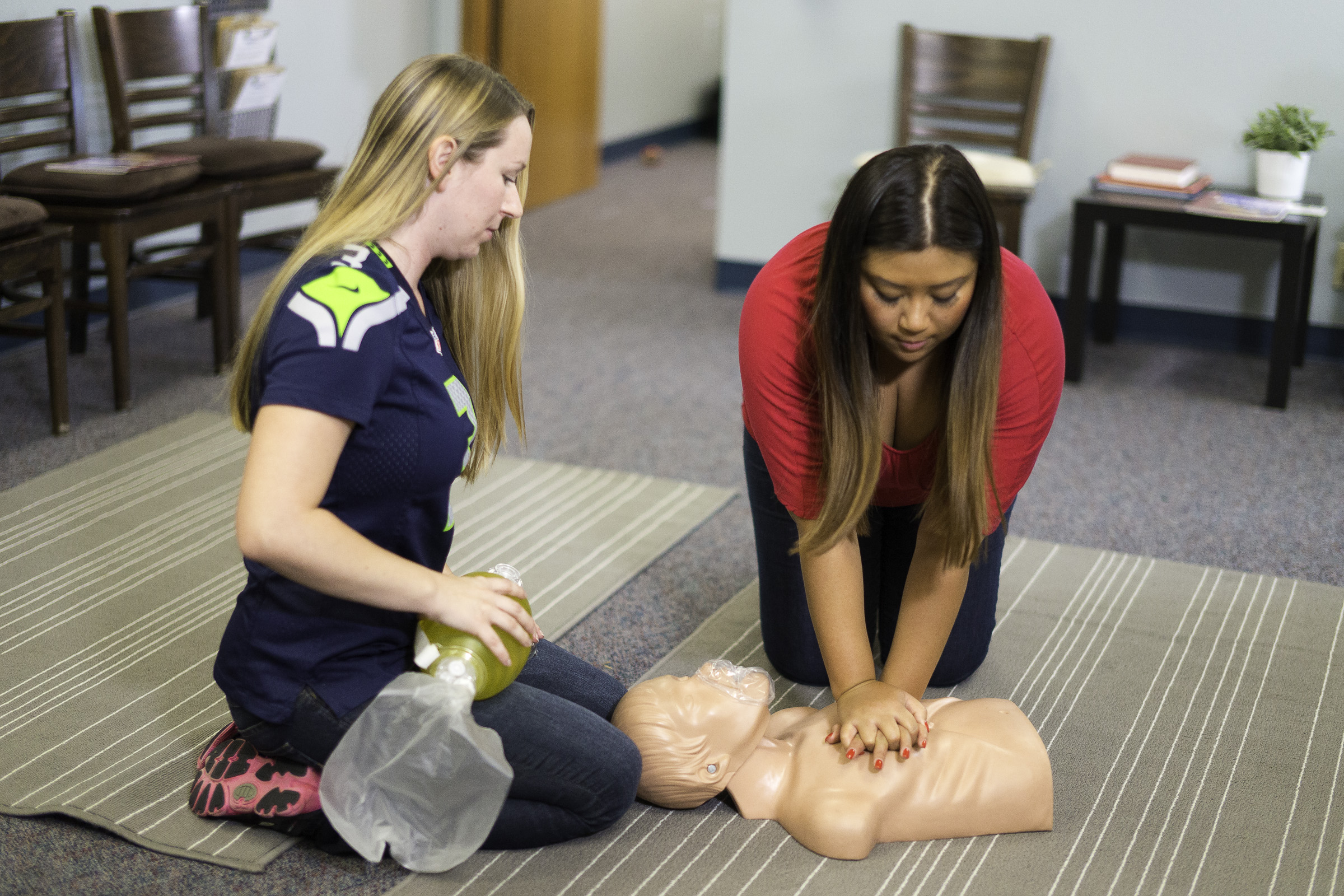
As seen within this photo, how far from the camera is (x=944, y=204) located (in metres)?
1.18

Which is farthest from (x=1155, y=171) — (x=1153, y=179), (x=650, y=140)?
(x=650, y=140)

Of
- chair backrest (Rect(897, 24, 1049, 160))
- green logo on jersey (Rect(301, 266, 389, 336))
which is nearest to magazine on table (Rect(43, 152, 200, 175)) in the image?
green logo on jersey (Rect(301, 266, 389, 336))

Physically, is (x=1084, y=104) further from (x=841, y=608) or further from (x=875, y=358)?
(x=841, y=608)

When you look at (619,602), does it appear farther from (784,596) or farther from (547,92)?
(547,92)

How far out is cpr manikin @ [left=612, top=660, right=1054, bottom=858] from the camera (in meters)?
1.40

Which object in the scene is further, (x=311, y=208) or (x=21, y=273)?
(x=311, y=208)

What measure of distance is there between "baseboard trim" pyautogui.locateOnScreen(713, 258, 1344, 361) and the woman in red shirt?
215cm

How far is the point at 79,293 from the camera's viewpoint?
3092mm

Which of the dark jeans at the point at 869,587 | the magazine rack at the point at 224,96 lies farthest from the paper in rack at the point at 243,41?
the dark jeans at the point at 869,587

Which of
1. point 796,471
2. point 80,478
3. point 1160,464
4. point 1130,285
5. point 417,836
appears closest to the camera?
point 417,836

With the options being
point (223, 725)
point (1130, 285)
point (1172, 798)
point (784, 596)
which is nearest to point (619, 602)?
point (784, 596)

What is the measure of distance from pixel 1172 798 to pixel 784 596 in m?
0.55

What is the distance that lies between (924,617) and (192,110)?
275 cm

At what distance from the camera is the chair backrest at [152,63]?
10.2 feet
